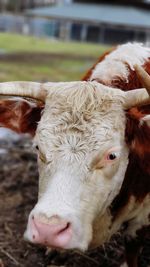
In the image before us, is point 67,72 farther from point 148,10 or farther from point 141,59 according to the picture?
point 148,10

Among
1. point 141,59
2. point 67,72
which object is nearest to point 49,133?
point 141,59

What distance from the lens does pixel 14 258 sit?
4727 millimetres

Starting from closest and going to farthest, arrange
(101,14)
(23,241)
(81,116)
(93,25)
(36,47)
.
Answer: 1. (81,116)
2. (23,241)
3. (36,47)
4. (93,25)
5. (101,14)

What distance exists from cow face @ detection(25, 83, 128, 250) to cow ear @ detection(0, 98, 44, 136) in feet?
1.15

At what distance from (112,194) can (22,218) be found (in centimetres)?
210

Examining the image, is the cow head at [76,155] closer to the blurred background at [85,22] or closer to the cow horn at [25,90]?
the cow horn at [25,90]

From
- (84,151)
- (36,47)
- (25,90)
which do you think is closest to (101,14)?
(36,47)

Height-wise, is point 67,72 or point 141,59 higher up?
point 141,59

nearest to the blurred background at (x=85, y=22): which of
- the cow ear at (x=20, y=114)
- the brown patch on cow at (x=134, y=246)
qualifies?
the brown patch on cow at (x=134, y=246)

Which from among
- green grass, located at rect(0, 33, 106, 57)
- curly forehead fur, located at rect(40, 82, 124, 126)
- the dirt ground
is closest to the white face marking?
curly forehead fur, located at rect(40, 82, 124, 126)

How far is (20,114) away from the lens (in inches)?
160

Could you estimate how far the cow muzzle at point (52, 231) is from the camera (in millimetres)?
3004

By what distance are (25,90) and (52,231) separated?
113 cm

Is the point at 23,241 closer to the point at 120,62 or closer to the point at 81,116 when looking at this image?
the point at 120,62
